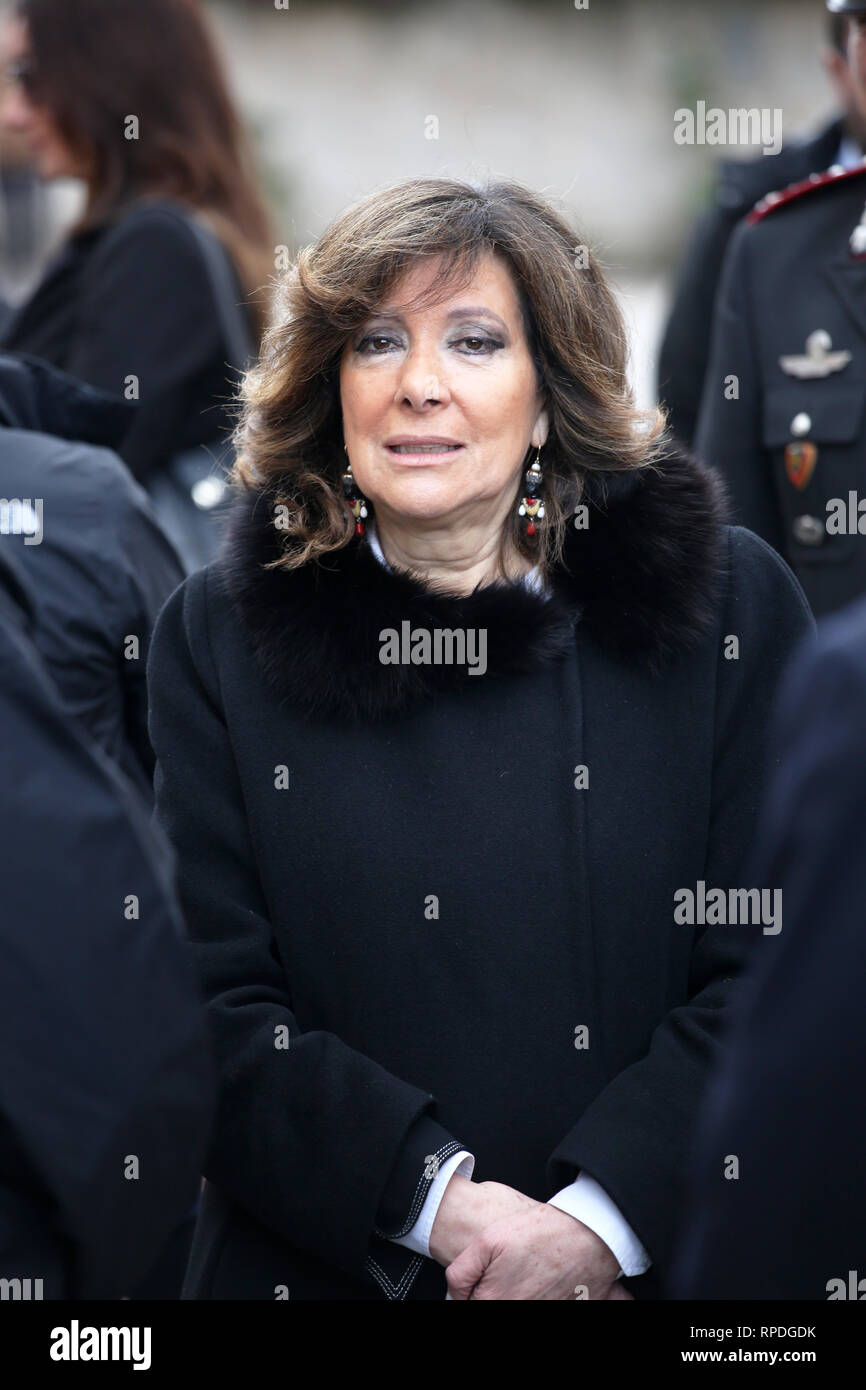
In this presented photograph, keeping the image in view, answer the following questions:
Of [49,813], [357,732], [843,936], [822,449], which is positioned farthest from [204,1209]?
[822,449]

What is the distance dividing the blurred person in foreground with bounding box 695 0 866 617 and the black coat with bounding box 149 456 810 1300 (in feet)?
2.80

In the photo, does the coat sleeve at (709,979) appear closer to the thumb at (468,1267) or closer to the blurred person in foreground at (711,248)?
the thumb at (468,1267)

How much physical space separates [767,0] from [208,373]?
8562mm

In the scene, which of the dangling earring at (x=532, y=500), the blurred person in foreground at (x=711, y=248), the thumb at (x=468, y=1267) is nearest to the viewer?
the thumb at (x=468, y=1267)

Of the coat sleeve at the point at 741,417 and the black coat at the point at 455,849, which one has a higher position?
the coat sleeve at the point at 741,417

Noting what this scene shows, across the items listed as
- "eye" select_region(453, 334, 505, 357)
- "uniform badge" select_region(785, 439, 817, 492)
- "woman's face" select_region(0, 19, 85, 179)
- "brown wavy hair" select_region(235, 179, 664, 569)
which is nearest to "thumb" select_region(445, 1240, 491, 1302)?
"brown wavy hair" select_region(235, 179, 664, 569)

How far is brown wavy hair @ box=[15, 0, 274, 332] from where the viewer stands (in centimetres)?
367

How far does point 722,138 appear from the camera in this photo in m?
3.74

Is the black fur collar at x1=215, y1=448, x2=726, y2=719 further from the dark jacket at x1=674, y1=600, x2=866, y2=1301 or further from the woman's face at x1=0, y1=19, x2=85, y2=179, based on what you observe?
the woman's face at x1=0, y1=19, x2=85, y2=179

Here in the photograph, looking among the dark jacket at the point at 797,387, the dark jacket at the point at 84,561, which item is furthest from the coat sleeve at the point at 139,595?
the dark jacket at the point at 797,387

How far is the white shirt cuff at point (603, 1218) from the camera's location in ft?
7.22

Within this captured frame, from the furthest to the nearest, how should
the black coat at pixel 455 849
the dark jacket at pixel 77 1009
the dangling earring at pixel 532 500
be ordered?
the dangling earring at pixel 532 500
the black coat at pixel 455 849
the dark jacket at pixel 77 1009

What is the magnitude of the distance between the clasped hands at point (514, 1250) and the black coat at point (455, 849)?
0.07m
